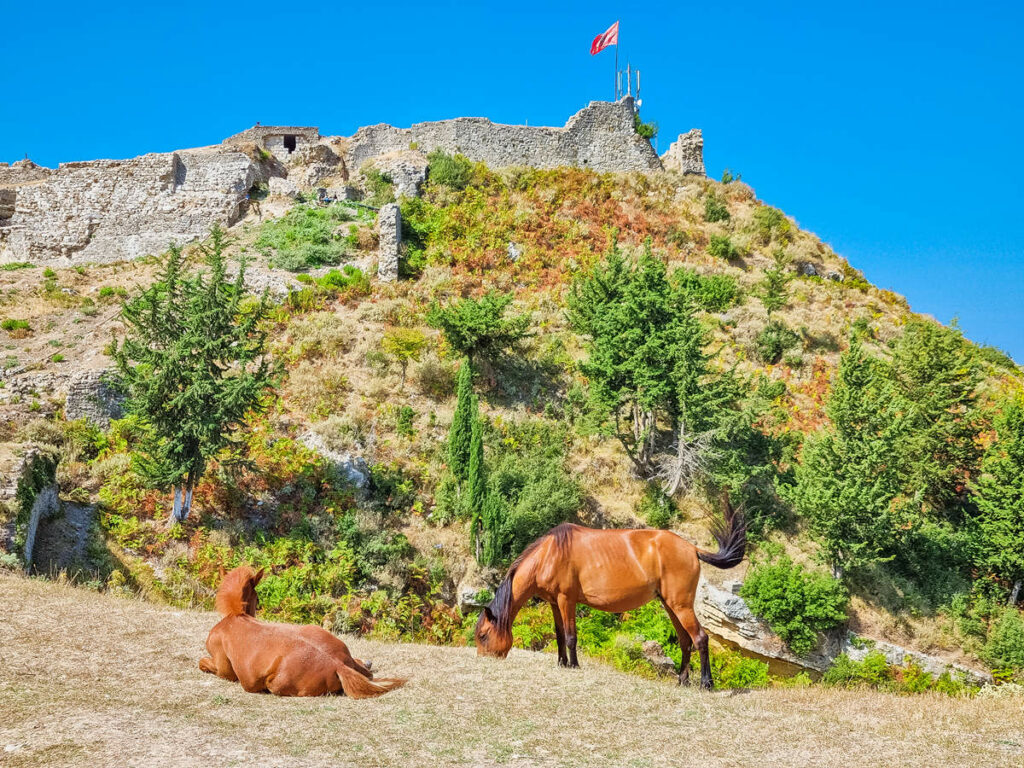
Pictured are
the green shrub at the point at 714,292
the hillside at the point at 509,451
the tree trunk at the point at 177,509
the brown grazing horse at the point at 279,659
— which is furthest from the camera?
the green shrub at the point at 714,292

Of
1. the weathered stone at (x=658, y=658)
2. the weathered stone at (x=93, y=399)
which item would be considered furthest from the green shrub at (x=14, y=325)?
the weathered stone at (x=658, y=658)

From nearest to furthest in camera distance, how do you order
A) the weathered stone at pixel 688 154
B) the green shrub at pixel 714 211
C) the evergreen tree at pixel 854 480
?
the evergreen tree at pixel 854 480, the green shrub at pixel 714 211, the weathered stone at pixel 688 154

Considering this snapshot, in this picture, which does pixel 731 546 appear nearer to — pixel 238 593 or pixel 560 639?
pixel 560 639

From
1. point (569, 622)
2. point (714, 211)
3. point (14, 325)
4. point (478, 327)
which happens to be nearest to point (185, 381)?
point (478, 327)

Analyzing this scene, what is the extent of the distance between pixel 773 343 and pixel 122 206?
2754cm

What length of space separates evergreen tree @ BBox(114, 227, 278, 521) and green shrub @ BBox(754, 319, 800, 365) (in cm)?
1685

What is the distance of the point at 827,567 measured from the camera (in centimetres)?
1741

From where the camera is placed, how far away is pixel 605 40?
3600 cm

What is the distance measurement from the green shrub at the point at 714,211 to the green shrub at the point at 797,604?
2254 cm

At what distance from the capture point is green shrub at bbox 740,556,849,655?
14992 millimetres

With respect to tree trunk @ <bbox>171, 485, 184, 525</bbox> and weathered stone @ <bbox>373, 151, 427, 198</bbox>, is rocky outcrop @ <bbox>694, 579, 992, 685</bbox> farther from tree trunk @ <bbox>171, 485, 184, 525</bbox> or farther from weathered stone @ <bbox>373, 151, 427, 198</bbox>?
weathered stone @ <bbox>373, 151, 427, 198</bbox>

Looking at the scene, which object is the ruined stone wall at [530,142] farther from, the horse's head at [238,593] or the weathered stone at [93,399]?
the horse's head at [238,593]

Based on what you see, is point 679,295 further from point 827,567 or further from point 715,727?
point 715,727

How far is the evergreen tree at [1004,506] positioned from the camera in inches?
672
